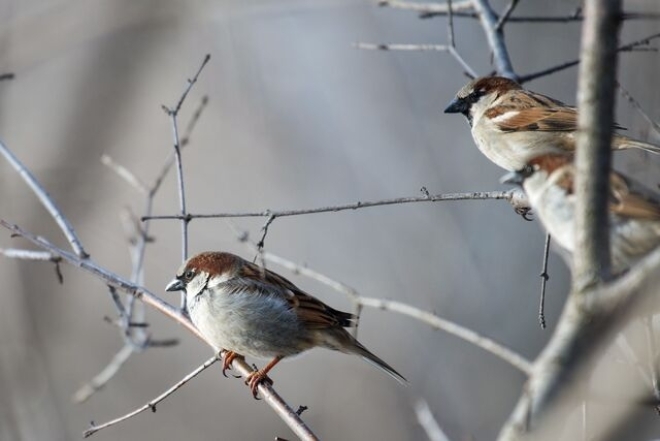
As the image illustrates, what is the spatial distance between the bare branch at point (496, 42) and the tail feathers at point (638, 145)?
1.88 ft

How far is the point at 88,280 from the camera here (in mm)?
8625

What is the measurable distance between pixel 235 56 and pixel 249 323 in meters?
5.80

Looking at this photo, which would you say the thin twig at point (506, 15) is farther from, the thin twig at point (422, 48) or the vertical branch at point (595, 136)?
the vertical branch at point (595, 136)

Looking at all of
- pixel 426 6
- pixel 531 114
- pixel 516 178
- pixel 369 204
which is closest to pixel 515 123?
pixel 531 114

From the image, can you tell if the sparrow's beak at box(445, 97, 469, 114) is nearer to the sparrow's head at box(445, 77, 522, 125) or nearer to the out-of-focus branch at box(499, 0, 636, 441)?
the sparrow's head at box(445, 77, 522, 125)

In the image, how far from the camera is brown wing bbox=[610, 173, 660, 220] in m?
2.39

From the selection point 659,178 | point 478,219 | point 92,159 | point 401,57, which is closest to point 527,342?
point 478,219

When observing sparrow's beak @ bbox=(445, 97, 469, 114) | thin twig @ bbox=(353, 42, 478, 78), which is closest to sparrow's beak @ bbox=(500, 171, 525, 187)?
thin twig @ bbox=(353, 42, 478, 78)

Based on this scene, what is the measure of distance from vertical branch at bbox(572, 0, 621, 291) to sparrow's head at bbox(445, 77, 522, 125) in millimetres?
2717

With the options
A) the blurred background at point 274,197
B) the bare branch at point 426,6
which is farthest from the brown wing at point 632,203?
the blurred background at point 274,197

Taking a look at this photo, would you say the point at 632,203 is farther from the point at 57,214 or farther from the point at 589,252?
the point at 57,214

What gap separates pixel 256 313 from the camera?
3811 millimetres

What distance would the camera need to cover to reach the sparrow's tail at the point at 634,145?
11.9ft

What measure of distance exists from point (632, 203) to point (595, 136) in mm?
1061
